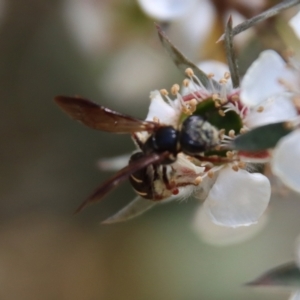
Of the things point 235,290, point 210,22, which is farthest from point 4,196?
point 210,22

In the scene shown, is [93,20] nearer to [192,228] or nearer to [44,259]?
[192,228]

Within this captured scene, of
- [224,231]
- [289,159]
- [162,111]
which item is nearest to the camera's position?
[289,159]

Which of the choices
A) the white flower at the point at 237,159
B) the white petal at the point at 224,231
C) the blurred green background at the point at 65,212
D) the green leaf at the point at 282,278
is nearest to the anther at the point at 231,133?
the white flower at the point at 237,159

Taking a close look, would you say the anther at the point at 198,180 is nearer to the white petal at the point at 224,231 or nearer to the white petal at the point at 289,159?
the white petal at the point at 289,159

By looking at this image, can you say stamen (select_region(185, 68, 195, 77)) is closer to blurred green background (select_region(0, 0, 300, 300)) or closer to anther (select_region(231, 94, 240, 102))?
anther (select_region(231, 94, 240, 102))

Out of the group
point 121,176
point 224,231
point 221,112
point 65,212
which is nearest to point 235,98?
point 221,112

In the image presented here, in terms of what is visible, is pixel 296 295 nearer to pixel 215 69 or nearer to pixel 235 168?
pixel 235 168

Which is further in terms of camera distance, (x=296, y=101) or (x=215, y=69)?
(x=215, y=69)
